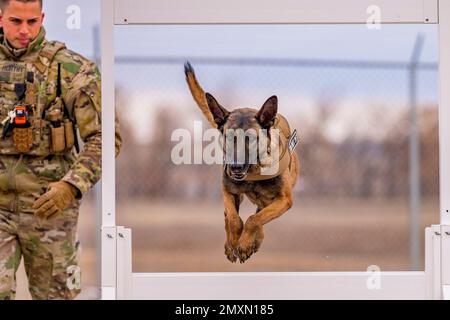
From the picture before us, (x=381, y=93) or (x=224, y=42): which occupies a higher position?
(x=224, y=42)

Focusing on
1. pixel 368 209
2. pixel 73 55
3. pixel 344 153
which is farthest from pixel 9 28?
pixel 368 209

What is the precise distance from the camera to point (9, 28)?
3111mm

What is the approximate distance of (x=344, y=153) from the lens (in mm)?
3129

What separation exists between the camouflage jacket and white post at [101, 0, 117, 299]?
0.12 feet

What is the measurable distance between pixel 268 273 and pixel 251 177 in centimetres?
42

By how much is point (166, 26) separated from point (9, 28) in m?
0.67

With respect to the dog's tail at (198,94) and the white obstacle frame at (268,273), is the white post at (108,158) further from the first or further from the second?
the dog's tail at (198,94)

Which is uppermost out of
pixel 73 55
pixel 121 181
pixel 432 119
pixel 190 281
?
pixel 73 55

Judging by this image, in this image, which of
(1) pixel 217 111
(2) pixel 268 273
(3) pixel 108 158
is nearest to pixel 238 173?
(1) pixel 217 111

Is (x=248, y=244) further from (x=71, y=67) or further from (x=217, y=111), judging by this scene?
(x=71, y=67)

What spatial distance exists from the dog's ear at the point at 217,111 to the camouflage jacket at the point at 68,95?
412 millimetres

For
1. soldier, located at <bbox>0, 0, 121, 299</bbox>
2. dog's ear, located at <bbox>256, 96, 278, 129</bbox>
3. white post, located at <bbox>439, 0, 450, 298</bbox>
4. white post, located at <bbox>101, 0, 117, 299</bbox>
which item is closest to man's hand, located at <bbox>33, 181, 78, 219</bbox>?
soldier, located at <bbox>0, 0, 121, 299</bbox>

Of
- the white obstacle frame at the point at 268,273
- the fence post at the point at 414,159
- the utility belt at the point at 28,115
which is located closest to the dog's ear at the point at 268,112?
the white obstacle frame at the point at 268,273

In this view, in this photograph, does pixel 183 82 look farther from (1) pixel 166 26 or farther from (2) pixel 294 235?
(2) pixel 294 235
